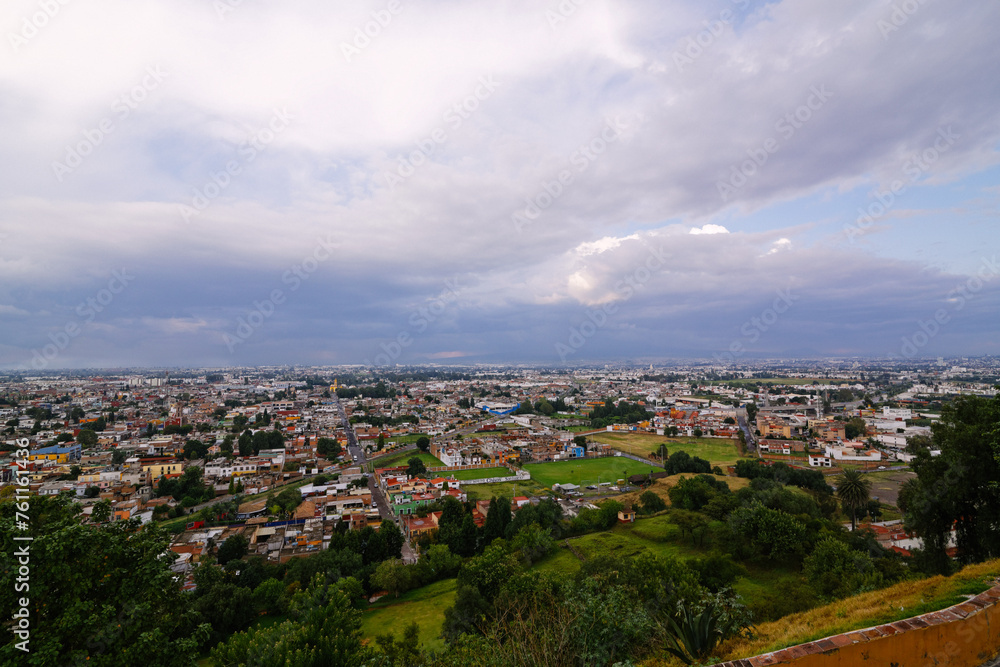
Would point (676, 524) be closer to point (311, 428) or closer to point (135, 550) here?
point (135, 550)

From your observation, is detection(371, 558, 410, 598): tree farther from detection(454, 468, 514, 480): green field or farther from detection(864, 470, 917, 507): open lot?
detection(864, 470, 917, 507): open lot

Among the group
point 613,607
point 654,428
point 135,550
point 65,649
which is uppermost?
point 135,550

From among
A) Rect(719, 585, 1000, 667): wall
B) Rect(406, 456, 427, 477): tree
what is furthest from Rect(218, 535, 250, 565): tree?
Rect(719, 585, 1000, 667): wall

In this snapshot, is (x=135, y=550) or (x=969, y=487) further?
(x=969, y=487)

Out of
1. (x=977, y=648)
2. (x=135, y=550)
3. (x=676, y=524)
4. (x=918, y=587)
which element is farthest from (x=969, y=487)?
(x=135, y=550)

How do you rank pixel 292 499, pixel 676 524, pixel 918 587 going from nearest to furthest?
1. pixel 918 587
2. pixel 676 524
3. pixel 292 499

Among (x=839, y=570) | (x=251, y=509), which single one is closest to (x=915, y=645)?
(x=839, y=570)

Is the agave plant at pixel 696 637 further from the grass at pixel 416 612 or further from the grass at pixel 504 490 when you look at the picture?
the grass at pixel 504 490
